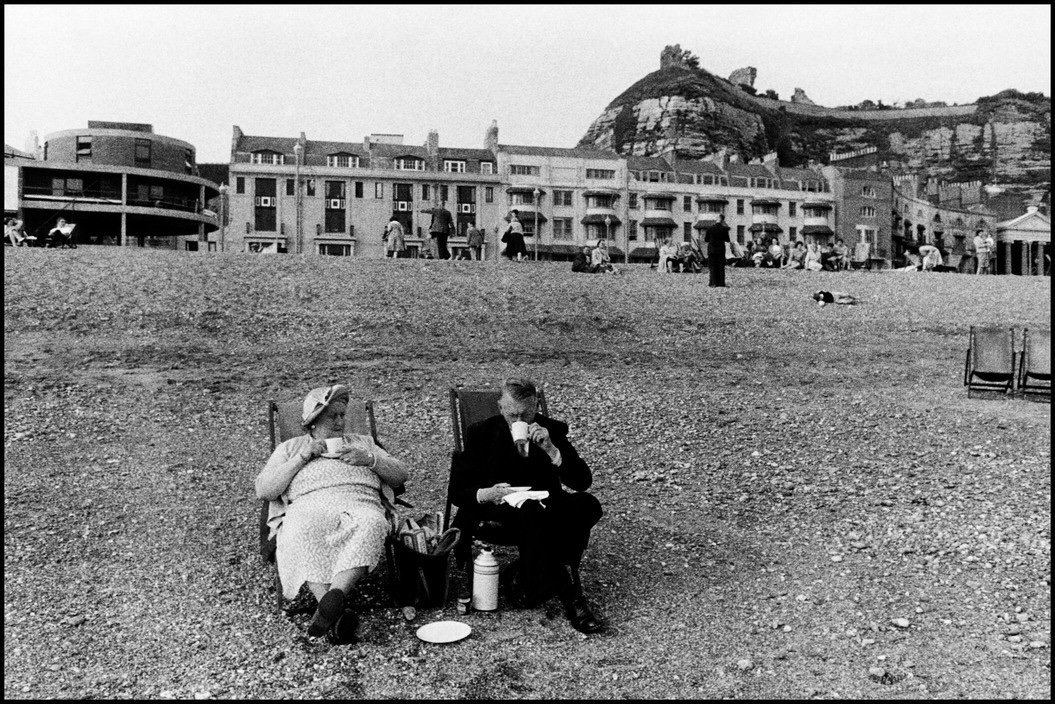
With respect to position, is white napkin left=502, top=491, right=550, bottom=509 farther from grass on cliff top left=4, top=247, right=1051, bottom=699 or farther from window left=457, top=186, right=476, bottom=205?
window left=457, top=186, right=476, bottom=205

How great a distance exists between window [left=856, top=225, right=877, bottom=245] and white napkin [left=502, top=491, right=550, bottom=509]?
8513 centimetres

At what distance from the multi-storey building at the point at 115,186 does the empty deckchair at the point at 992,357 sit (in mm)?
53574

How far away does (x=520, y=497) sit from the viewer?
5668 millimetres

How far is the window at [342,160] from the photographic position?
73188mm

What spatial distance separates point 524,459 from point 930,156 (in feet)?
627

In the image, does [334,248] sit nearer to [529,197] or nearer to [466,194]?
[466,194]

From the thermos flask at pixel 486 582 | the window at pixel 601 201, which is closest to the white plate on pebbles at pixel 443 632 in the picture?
the thermos flask at pixel 486 582

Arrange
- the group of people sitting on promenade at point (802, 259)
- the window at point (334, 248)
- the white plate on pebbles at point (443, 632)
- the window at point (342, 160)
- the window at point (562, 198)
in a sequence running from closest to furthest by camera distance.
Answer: the white plate on pebbles at point (443, 632) → the group of people sitting on promenade at point (802, 259) → the window at point (334, 248) → the window at point (342, 160) → the window at point (562, 198)

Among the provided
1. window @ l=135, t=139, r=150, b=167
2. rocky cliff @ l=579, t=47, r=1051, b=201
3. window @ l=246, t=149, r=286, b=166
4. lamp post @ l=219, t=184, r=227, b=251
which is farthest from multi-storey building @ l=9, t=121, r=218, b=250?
→ rocky cliff @ l=579, t=47, r=1051, b=201

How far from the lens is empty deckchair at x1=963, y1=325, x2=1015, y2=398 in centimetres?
1293

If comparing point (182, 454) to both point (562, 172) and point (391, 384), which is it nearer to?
point (391, 384)

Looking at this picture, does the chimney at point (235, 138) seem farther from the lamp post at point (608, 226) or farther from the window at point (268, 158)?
the lamp post at point (608, 226)

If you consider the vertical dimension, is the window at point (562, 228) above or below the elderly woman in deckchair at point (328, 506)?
above

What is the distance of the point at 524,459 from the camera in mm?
5887
